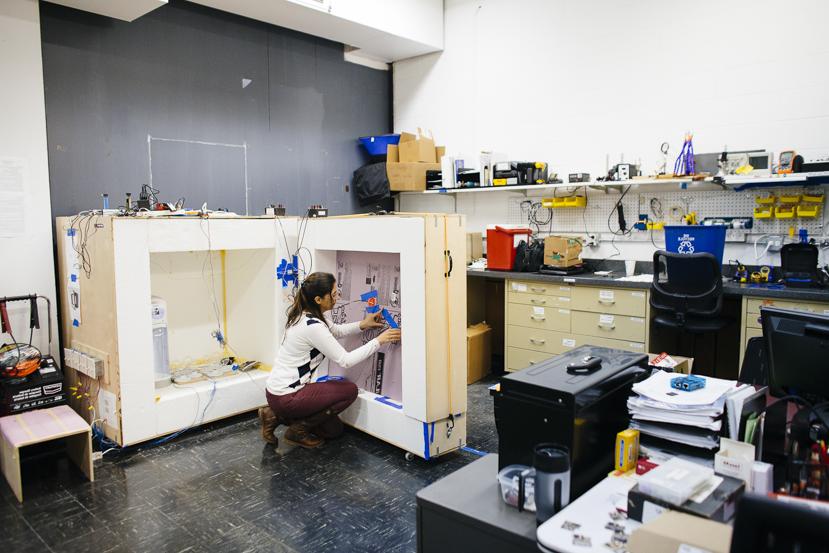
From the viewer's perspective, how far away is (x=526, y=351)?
15.3ft

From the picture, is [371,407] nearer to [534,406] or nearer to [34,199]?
[534,406]

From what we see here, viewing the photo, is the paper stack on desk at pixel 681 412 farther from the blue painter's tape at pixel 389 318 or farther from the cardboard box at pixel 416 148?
the cardboard box at pixel 416 148

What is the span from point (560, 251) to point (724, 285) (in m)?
1.22

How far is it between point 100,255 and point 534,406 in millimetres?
2891

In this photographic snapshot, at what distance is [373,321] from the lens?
3508 millimetres

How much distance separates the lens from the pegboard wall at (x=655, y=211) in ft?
13.4

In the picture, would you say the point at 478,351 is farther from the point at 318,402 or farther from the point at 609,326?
the point at 318,402

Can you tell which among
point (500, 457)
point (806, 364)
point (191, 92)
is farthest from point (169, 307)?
point (806, 364)

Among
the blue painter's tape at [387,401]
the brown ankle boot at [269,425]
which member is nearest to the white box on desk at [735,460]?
the blue painter's tape at [387,401]

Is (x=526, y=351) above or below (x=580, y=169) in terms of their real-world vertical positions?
below

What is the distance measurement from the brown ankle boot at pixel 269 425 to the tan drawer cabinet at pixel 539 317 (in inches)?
83.2

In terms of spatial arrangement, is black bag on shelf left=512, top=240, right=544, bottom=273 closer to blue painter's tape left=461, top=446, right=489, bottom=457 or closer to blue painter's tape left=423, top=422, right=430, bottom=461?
blue painter's tape left=461, top=446, right=489, bottom=457

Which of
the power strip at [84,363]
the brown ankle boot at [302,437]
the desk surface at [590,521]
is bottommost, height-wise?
the brown ankle boot at [302,437]

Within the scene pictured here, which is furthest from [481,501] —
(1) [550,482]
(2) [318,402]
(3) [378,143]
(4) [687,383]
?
(3) [378,143]
